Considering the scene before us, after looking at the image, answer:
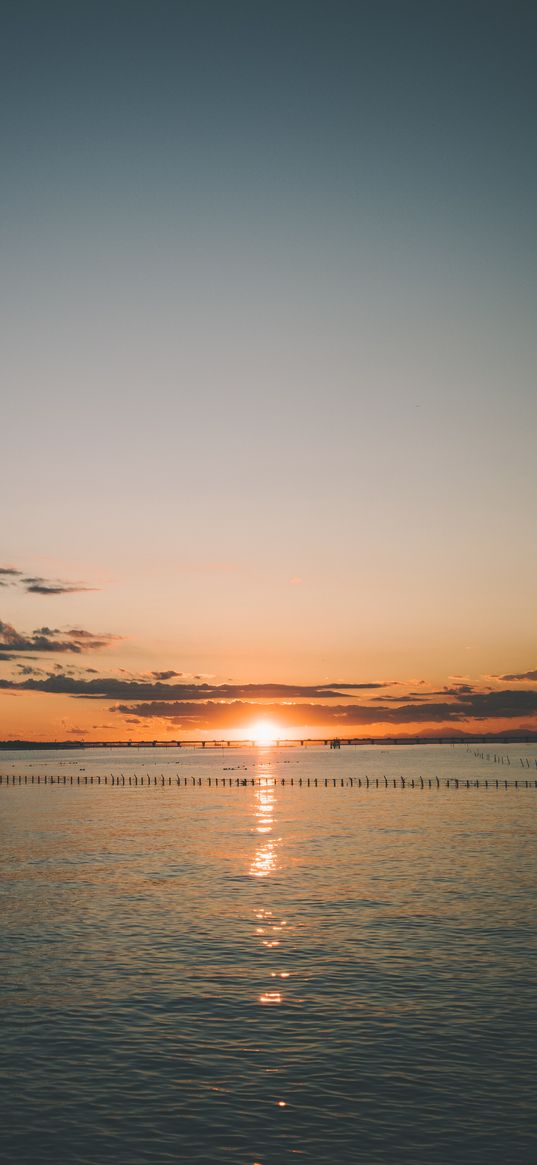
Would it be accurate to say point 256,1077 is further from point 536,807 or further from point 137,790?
point 137,790

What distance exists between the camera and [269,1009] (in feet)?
110

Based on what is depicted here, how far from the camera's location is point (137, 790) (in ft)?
Answer: 580

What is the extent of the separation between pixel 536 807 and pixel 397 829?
107ft

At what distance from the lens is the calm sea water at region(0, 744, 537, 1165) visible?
23.0m

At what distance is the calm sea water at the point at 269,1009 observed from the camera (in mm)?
23047

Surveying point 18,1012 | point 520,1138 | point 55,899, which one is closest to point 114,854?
point 55,899

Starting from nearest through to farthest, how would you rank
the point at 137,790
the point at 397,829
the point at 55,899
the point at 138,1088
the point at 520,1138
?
1. the point at 520,1138
2. the point at 138,1088
3. the point at 55,899
4. the point at 397,829
5. the point at 137,790

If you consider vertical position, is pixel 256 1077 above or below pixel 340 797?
above

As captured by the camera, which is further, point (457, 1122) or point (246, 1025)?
point (246, 1025)

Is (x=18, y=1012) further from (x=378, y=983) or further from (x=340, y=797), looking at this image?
(x=340, y=797)

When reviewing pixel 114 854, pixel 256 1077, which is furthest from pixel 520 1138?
pixel 114 854

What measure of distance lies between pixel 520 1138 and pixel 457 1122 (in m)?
1.66

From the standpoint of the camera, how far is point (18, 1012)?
109ft

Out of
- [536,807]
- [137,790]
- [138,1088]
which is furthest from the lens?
[137,790]
